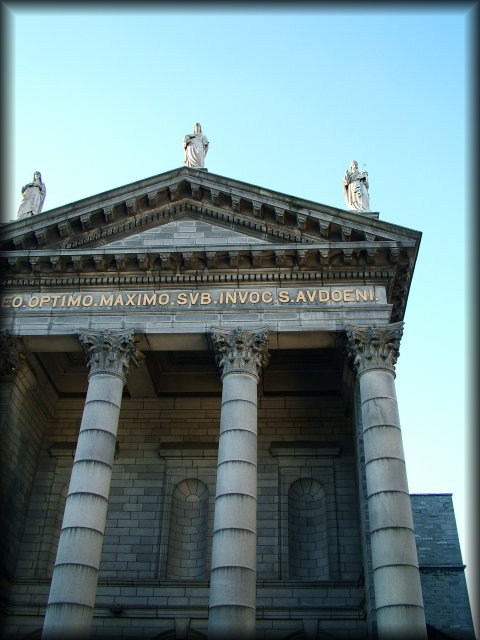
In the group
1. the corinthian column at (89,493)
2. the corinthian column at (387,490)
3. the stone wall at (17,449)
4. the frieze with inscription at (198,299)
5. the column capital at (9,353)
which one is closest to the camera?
the corinthian column at (387,490)

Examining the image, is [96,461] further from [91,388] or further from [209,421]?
[209,421]

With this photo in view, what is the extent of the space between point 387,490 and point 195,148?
1338cm

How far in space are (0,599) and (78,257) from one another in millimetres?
10206

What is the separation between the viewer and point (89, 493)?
1820 centimetres

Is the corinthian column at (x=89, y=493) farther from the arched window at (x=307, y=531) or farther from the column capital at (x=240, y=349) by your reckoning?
the arched window at (x=307, y=531)

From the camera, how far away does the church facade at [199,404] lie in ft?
64.2

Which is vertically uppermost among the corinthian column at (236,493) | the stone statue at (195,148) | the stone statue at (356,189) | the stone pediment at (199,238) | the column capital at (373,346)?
the stone statue at (195,148)

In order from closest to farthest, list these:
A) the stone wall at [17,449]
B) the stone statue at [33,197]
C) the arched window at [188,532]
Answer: the stone wall at [17,449] < the arched window at [188,532] < the stone statue at [33,197]

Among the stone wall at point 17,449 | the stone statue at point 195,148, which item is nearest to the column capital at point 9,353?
the stone wall at point 17,449

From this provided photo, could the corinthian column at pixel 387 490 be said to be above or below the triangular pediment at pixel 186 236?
below

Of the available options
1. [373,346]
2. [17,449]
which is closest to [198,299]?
[373,346]

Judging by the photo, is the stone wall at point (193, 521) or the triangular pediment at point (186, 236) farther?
the triangular pediment at point (186, 236)

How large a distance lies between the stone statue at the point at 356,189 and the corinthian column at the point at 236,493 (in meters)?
5.77

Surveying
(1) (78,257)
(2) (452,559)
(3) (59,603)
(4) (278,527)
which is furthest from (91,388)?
(2) (452,559)
